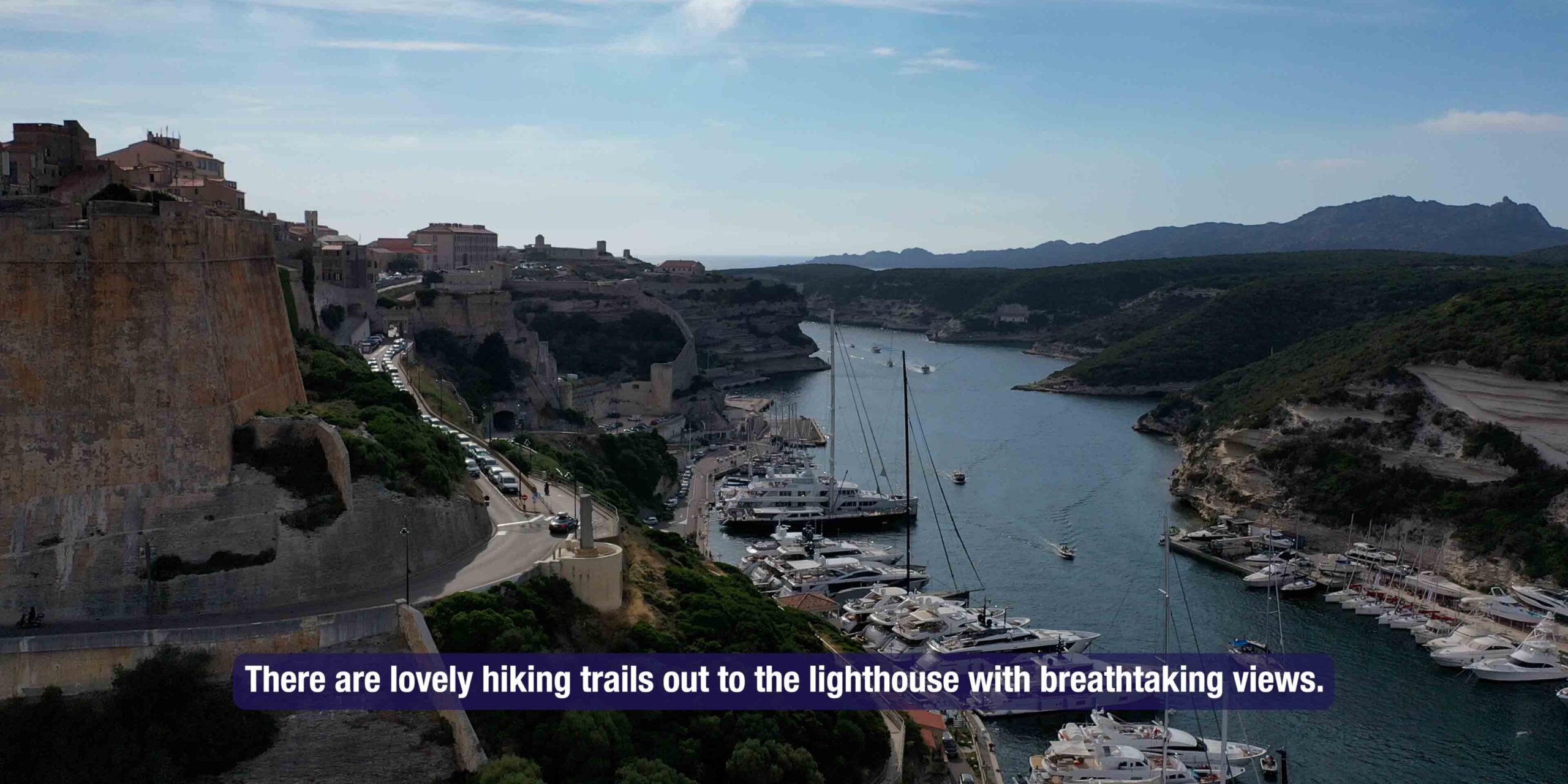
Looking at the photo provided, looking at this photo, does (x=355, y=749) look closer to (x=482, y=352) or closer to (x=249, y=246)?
(x=249, y=246)

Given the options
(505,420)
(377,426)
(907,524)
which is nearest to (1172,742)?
(907,524)

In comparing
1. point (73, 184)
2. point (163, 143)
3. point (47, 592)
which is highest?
point (163, 143)

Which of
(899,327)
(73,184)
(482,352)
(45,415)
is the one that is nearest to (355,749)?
(45,415)

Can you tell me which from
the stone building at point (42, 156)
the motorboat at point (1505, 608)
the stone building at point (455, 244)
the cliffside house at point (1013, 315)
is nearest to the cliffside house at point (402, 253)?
the stone building at point (455, 244)

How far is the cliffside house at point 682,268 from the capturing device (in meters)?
109

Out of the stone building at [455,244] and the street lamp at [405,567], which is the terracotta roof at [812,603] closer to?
the street lamp at [405,567]

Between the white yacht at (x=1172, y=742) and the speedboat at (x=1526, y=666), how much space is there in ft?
30.8

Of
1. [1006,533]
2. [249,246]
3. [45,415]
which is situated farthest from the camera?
[1006,533]

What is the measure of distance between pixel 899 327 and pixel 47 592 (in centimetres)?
13939

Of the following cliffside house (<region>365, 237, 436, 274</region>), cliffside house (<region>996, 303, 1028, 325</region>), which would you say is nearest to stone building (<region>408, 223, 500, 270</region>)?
cliffside house (<region>365, 237, 436, 274</region>)

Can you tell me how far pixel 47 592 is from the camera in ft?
57.9

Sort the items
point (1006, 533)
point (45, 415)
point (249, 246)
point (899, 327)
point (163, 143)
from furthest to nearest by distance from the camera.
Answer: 1. point (899, 327)
2. point (1006, 533)
3. point (163, 143)
4. point (249, 246)
5. point (45, 415)

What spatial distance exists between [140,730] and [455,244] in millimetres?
64936

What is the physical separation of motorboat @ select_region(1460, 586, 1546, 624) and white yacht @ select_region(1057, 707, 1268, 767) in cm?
1356
